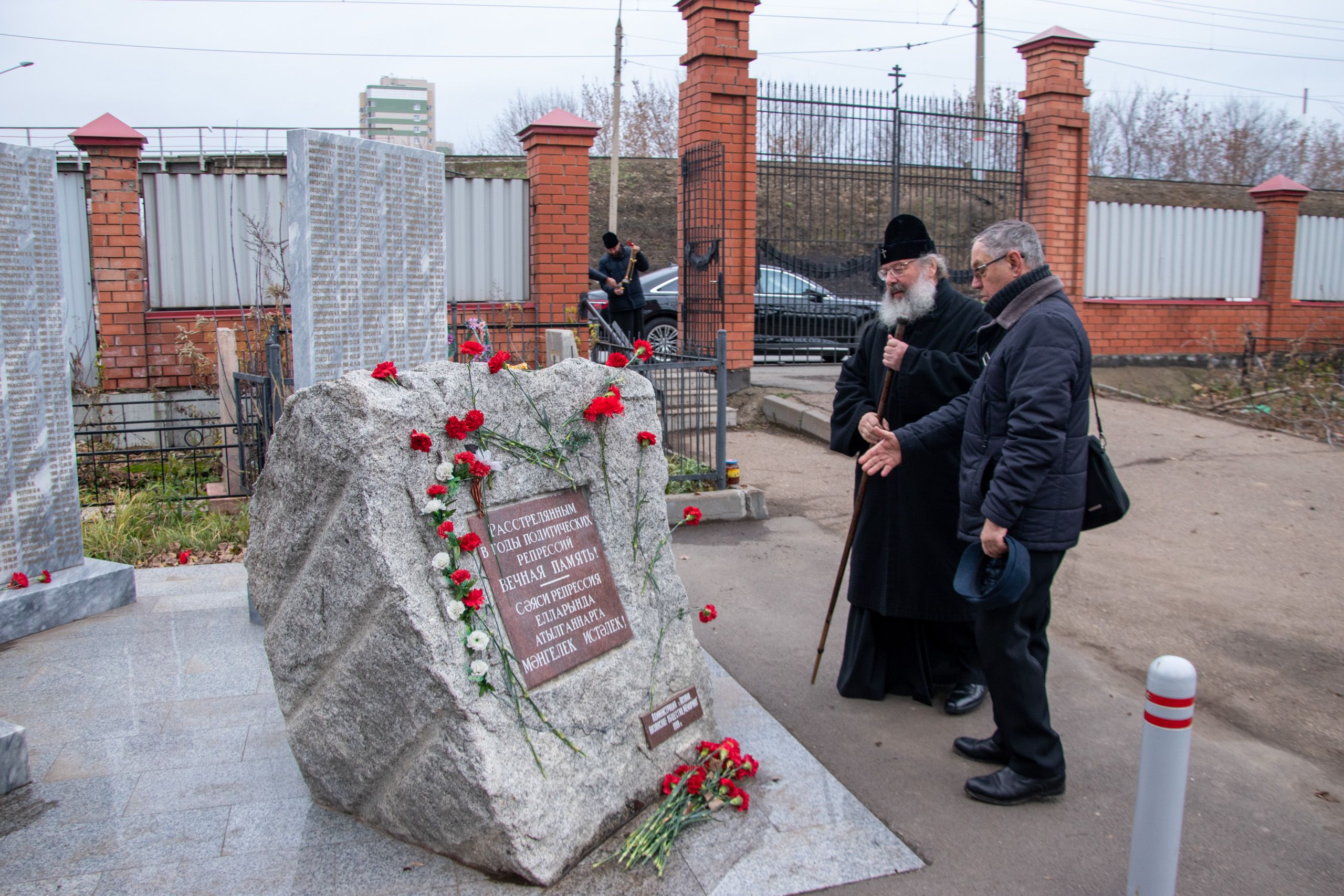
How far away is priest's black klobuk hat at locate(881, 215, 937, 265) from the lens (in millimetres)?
3768

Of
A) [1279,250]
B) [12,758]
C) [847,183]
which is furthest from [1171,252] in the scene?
[12,758]

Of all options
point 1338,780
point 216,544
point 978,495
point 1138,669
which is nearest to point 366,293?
point 216,544

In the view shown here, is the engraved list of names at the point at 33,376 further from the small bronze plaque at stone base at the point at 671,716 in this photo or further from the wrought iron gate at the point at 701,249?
the wrought iron gate at the point at 701,249

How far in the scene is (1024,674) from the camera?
3.17 metres

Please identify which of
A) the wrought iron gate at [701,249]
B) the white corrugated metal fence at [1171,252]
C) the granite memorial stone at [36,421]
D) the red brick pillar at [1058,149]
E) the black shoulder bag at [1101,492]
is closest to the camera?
the black shoulder bag at [1101,492]

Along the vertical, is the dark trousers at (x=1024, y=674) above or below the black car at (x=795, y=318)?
below

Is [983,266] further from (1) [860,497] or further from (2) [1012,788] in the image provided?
(2) [1012,788]

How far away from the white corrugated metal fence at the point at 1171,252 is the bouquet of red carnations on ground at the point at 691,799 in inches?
418

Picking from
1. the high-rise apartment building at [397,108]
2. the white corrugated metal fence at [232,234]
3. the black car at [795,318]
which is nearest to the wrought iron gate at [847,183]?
the black car at [795,318]

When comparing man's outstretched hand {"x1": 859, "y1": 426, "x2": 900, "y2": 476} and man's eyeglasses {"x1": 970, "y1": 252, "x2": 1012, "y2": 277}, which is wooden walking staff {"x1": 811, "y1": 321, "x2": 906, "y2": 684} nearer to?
man's outstretched hand {"x1": 859, "y1": 426, "x2": 900, "y2": 476}

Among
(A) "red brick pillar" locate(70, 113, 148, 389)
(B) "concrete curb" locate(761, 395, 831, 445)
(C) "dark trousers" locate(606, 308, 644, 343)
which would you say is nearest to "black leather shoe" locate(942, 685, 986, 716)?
(B) "concrete curb" locate(761, 395, 831, 445)

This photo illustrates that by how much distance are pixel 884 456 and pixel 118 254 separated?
774cm

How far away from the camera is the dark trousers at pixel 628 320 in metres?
10.6

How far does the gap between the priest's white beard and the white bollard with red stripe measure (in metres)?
1.72
